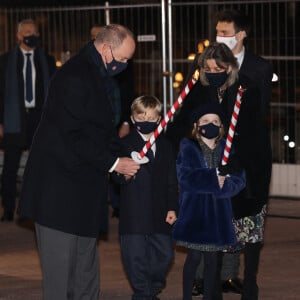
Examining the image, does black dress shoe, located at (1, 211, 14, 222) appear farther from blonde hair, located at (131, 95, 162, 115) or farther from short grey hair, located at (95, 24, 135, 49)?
short grey hair, located at (95, 24, 135, 49)

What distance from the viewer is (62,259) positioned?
25.5 ft

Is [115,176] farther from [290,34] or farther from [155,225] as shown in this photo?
[290,34]

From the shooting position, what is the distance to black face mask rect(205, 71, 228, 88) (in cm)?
884

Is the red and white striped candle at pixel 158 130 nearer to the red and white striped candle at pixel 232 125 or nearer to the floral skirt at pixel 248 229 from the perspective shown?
the red and white striped candle at pixel 232 125

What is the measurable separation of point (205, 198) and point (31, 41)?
5375mm

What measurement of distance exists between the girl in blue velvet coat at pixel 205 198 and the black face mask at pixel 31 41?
5.10 meters

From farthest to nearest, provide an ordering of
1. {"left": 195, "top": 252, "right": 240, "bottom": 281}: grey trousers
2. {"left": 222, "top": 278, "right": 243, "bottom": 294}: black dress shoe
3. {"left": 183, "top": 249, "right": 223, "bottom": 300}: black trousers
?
{"left": 222, "top": 278, "right": 243, "bottom": 294}: black dress shoe → {"left": 195, "top": 252, "right": 240, "bottom": 281}: grey trousers → {"left": 183, "top": 249, "right": 223, "bottom": 300}: black trousers

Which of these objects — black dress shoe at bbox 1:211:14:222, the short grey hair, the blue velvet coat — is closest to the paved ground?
black dress shoe at bbox 1:211:14:222

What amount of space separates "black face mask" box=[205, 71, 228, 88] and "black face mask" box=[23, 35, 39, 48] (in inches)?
196

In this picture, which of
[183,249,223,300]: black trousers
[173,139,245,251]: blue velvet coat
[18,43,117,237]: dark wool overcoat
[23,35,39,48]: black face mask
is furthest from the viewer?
[23,35,39,48]: black face mask

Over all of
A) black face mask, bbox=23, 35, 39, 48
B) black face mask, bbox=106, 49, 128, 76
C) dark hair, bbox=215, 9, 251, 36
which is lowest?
black face mask, bbox=106, 49, 128, 76

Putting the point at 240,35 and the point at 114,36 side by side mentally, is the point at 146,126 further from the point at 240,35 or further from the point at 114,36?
the point at 114,36

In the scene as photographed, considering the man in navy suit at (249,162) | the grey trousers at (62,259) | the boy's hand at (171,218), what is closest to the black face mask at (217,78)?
the man in navy suit at (249,162)

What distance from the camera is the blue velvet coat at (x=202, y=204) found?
28.2ft
